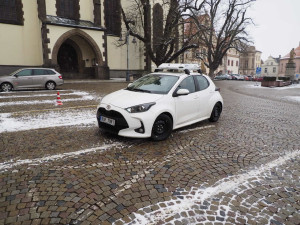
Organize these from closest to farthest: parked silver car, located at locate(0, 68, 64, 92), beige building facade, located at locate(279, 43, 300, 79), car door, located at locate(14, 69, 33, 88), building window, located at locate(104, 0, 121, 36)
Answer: parked silver car, located at locate(0, 68, 64, 92) → car door, located at locate(14, 69, 33, 88) → building window, located at locate(104, 0, 121, 36) → beige building facade, located at locate(279, 43, 300, 79)

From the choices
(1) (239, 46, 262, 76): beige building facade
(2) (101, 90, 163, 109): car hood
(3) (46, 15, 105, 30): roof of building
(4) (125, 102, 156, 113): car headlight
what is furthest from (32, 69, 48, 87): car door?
(1) (239, 46, 262, 76): beige building facade

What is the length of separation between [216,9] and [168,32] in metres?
14.2

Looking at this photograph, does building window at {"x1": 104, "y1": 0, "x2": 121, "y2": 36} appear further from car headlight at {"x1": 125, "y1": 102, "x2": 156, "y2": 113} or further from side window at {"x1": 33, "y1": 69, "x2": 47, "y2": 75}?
car headlight at {"x1": 125, "y1": 102, "x2": 156, "y2": 113}

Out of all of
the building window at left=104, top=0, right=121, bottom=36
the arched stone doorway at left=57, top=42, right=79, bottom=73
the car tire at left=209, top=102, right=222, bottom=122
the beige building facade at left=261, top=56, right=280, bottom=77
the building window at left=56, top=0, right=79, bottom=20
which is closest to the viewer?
the car tire at left=209, top=102, right=222, bottom=122

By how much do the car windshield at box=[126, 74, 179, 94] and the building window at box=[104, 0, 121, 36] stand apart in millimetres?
25943

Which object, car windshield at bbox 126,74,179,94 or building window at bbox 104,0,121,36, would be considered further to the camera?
building window at bbox 104,0,121,36

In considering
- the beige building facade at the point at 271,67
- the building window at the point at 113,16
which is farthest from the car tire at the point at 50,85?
the beige building facade at the point at 271,67

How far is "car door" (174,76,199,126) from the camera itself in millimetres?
5715

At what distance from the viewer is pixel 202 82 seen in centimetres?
672

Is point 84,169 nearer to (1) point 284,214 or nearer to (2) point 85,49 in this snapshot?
(1) point 284,214

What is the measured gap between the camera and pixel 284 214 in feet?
9.09

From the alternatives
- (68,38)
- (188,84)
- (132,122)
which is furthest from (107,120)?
(68,38)

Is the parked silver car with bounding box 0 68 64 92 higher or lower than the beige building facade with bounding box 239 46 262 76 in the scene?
lower

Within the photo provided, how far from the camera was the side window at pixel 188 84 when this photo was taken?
19.5ft
